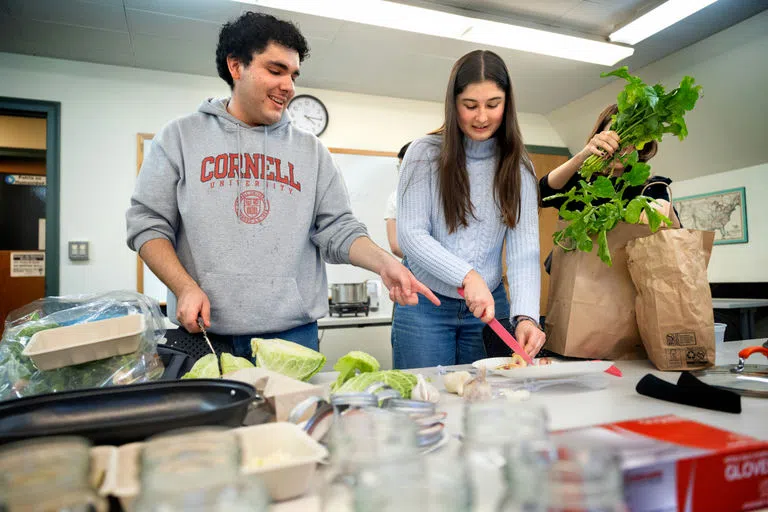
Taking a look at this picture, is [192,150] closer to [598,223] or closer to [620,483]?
[598,223]

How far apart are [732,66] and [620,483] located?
4383 mm

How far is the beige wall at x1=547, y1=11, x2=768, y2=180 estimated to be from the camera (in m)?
3.60

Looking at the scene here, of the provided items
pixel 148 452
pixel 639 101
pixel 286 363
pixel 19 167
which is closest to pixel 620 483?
pixel 148 452

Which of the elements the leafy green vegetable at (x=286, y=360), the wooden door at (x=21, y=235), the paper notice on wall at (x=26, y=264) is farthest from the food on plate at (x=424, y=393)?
the paper notice on wall at (x=26, y=264)

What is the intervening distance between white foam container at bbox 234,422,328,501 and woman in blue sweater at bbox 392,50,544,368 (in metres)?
0.94

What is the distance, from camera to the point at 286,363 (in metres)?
1.10

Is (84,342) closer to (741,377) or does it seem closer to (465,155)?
(465,155)

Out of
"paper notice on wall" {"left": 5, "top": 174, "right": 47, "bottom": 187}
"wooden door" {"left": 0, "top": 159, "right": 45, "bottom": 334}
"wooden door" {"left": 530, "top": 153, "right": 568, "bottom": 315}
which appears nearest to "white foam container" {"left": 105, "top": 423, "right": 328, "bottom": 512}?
"wooden door" {"left": 530, "top": 153, "right": 568, "bottom": 315}

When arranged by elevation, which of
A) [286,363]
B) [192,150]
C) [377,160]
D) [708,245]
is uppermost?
[377,160]

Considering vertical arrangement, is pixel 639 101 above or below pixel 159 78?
below

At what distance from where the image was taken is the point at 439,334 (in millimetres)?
1586

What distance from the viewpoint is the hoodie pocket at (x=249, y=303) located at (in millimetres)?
1448

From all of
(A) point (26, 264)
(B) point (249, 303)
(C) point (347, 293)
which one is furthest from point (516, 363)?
(A) point (26, 264)

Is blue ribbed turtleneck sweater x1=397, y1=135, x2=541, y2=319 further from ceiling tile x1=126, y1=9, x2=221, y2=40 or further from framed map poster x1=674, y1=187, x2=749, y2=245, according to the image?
framed map poster x1=674, y1=187, x2=749, y2=245
